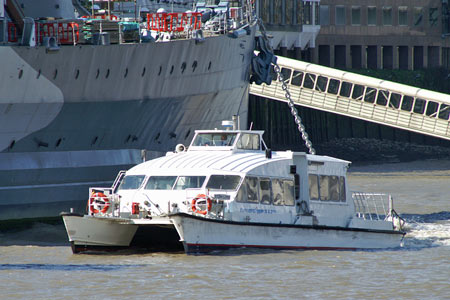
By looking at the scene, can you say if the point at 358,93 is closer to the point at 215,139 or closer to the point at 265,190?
the point at 215,139

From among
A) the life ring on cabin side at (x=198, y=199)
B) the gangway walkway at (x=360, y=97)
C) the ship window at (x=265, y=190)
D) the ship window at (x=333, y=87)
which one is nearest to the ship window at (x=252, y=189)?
the ship window at (x=265, y=190)

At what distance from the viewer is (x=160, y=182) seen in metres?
26.7

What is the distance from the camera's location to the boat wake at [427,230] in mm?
29984

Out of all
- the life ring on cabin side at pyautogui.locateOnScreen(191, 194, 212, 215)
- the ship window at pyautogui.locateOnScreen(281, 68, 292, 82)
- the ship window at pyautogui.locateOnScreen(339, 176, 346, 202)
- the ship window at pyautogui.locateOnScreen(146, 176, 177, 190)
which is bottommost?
the ship window at pyautogui.locateOnScreen(281, 68, 292, 82)

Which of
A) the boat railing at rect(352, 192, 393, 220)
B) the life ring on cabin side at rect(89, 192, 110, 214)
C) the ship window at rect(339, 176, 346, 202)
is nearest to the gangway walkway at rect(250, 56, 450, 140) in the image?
the boat railing at rect(352, 192, 393, 220)

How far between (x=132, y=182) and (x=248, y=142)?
3.45 meters

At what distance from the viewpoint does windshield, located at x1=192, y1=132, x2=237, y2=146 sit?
92.3ft

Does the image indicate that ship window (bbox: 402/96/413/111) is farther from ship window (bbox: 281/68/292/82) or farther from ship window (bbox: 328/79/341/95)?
ship window (bbox: 281/68/292/82)

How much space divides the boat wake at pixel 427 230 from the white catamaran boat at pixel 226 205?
187cm

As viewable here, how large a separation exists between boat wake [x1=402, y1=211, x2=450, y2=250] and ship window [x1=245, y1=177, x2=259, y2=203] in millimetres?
5432

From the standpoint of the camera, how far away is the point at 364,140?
268 ft

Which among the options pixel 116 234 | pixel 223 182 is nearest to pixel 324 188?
pixel 223 182

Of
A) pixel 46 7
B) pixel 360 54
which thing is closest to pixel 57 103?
pixel 46 7

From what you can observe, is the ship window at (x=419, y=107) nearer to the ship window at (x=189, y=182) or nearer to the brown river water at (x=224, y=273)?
the brown river water at (x=224, y=273)
